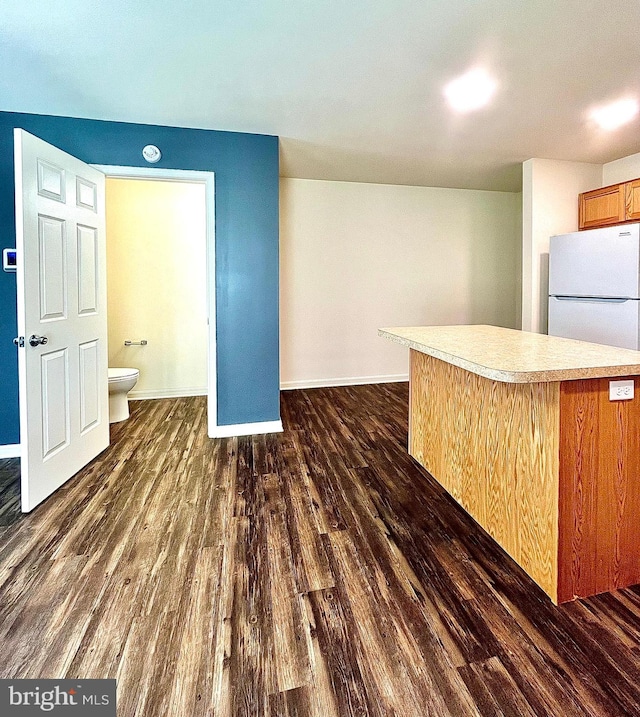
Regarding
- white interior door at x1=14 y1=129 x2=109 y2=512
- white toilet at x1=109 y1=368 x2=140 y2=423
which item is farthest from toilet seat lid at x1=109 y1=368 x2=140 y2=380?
white interior door at x1=14 y1=129 x2=109 y2=512

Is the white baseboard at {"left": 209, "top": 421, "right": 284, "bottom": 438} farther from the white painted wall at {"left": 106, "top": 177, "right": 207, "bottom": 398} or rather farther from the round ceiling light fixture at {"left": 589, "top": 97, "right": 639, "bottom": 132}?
the round ceiling light fixture at {"left": 589, "top": 97, "right": 639, "bottom": 132}

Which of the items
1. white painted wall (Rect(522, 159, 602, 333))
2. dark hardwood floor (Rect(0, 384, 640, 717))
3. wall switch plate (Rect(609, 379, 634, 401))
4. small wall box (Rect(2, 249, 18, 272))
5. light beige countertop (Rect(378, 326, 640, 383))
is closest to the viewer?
dark hardwood floor (Rect(0, 384, 640, 717))

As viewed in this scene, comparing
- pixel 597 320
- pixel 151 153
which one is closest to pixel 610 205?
pixel 597 320

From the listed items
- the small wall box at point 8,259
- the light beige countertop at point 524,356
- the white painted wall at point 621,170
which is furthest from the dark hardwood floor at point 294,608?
the white painted wall at point 621,170

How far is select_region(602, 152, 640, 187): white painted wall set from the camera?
12.8 feet

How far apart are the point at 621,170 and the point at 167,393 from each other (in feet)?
17.0

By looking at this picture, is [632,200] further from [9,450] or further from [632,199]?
[9,450]

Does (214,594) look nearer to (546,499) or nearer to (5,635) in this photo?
(5,635)

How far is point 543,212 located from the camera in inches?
159

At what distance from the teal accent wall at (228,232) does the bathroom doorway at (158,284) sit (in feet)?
3.36

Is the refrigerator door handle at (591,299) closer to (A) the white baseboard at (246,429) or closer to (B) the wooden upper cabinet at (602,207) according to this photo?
(B) the wooden upper cabinet at (602,207)

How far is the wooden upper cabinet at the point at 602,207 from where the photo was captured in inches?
143

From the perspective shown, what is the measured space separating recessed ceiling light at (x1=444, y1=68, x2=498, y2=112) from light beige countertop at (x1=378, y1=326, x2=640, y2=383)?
1.52 metres

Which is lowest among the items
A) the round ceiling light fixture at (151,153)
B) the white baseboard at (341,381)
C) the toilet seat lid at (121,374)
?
the white baseboard at (341,381)
